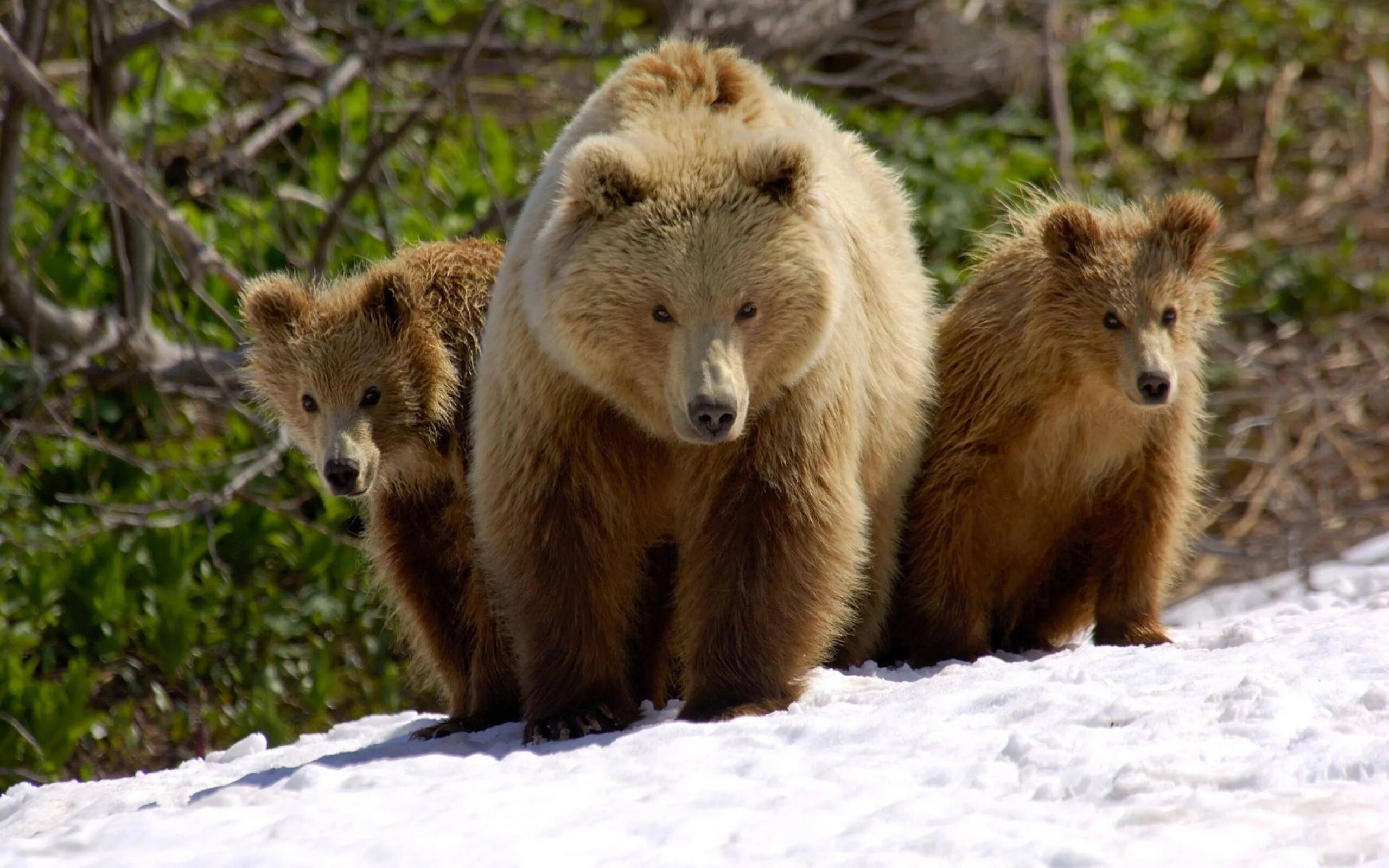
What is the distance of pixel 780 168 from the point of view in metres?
4.62

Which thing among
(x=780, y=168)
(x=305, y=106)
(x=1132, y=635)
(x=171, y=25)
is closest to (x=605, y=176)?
(x=780, y=168)

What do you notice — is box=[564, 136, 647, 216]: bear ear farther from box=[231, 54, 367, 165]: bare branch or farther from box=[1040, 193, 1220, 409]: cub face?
box=[231, 54, 367, 165]: bare branch

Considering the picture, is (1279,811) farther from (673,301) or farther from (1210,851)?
(673,301)

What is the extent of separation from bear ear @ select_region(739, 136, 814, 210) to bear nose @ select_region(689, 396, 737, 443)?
0.70 m

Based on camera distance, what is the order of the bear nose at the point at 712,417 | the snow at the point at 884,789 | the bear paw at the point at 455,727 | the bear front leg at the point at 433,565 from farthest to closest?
the bear front leg at the point at 433,565 → the bear paw at the point at 455,727 → the bear nose at the point at 712,417 → the snow at the point at 884,789

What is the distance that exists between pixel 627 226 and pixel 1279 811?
7.65 feet

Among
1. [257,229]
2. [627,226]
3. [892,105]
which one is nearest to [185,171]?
[257,229]

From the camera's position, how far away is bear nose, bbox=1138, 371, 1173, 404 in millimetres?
5145

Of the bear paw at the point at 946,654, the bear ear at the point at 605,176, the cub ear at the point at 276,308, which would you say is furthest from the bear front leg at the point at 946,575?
the cub ear at the point at 276,308

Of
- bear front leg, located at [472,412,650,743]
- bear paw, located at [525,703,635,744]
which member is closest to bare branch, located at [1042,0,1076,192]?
bear front leg, located at [472,412,650,743]

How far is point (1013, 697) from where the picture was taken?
177 inches

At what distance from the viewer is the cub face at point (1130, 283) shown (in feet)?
17.6

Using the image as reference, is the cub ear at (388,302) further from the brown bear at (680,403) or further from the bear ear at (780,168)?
the bear ear at (780,168)

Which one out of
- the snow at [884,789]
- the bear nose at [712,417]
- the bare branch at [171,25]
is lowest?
the snow at [884,789]
